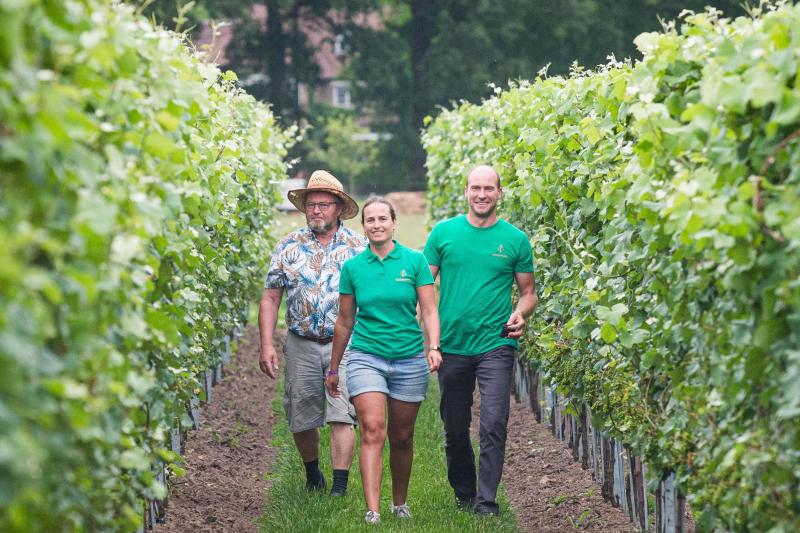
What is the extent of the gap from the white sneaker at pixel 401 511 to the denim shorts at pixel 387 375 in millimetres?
674

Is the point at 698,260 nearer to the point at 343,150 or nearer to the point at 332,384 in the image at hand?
the point at 332,384

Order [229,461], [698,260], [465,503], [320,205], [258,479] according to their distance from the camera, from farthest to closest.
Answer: [229,461] < [258,479] < [320,205] < [465,503] < [698,260]

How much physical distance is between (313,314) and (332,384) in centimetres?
64

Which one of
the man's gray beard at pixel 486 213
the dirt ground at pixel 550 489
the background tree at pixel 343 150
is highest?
the background tree at pixel 343 150

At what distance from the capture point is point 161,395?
4.62 m

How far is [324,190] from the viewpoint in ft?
24.2

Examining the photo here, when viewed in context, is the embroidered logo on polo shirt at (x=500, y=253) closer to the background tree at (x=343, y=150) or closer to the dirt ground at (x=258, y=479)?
the dirt ground at (x=258, y=479)

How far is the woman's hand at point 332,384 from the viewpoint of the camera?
678 cm

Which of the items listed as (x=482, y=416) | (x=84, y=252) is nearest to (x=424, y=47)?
(x=482, y=416)

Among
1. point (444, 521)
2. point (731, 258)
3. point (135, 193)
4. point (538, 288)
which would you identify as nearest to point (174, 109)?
point (135, 193)

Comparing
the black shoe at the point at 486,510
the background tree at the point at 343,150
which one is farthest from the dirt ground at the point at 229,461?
the background tree at the point at 343,150

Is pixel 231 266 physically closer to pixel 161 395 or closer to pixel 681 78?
pixel 161 395

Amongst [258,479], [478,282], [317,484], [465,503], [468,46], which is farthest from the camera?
[468,46]

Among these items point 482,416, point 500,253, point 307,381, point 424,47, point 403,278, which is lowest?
point 482,416
